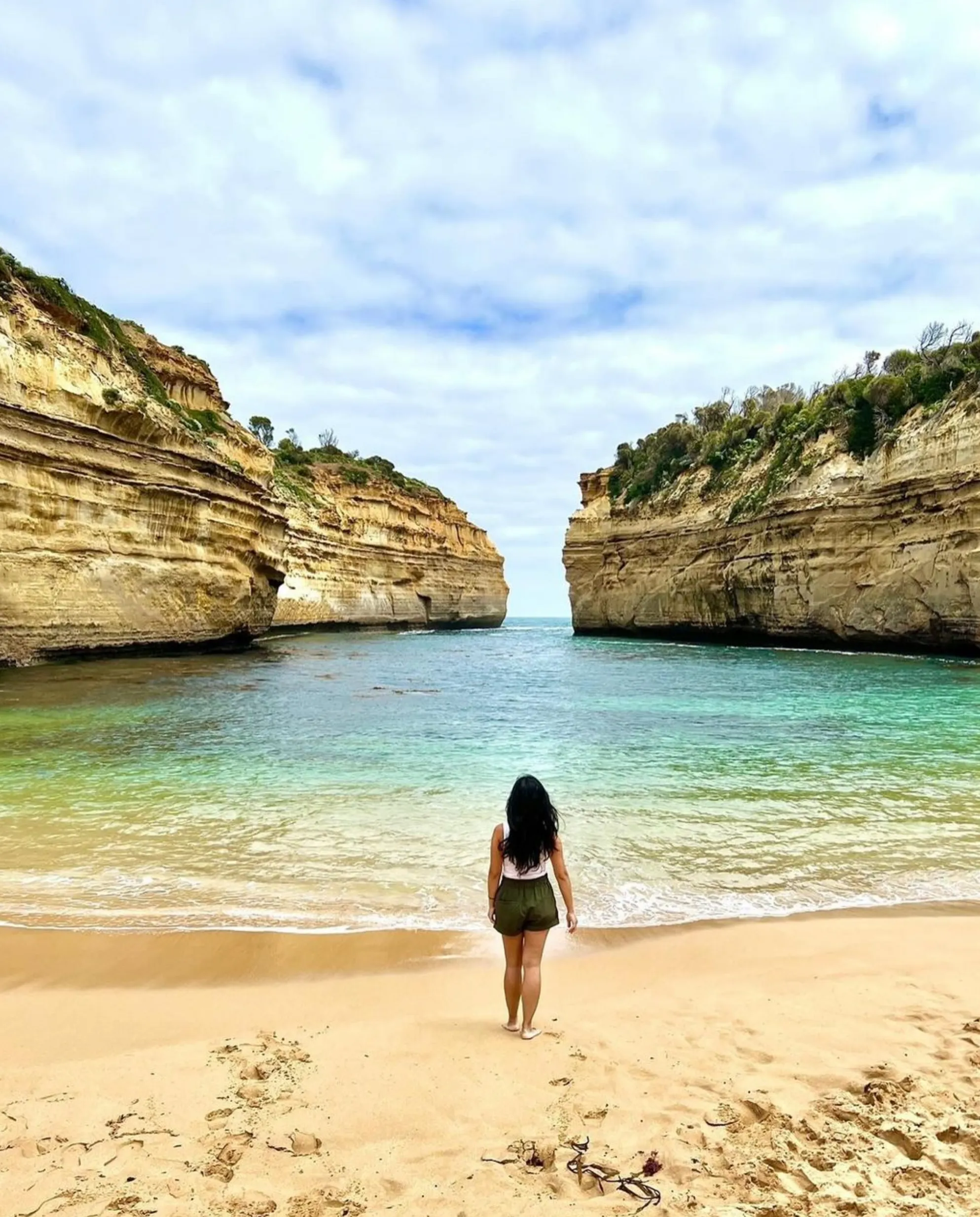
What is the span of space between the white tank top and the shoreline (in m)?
1.06

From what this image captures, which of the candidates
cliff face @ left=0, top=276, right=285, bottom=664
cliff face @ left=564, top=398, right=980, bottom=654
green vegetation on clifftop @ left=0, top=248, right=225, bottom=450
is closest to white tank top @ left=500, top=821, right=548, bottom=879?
cliff face @ left=0, top=276, right=285, bottom=664

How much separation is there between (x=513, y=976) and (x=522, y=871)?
484 millimetres

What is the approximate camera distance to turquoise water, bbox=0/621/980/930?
489cm

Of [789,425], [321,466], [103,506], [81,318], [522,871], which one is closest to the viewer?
[522,871]

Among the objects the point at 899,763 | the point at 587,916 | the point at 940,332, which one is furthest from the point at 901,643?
the point at 587,916

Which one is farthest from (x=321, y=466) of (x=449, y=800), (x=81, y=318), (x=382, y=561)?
(x=449, y=800)

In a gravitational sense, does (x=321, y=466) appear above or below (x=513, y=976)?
above

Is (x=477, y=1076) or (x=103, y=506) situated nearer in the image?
(x=477, y=1076)

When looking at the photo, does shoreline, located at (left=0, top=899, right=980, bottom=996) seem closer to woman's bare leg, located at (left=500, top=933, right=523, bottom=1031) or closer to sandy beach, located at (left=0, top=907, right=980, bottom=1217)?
sandy beach, located at (left=0, top=907, right=980, bottom=1217)

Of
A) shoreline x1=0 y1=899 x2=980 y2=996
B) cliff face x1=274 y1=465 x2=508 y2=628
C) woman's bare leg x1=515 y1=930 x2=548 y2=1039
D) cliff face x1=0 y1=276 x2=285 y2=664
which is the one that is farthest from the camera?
cliff face x1=274 y1=465 x2=508 y2=628

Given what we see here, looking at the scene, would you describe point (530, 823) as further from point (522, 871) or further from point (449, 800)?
point (449, 800)

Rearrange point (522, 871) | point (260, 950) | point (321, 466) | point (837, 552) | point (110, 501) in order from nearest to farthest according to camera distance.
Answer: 1. point (522, 871)
2. point (260, 950)
3. point (110, 501)
4. point (837, 552)
5. point (321, 466)

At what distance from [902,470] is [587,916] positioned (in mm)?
25167

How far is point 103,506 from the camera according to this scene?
19750 millimetres
